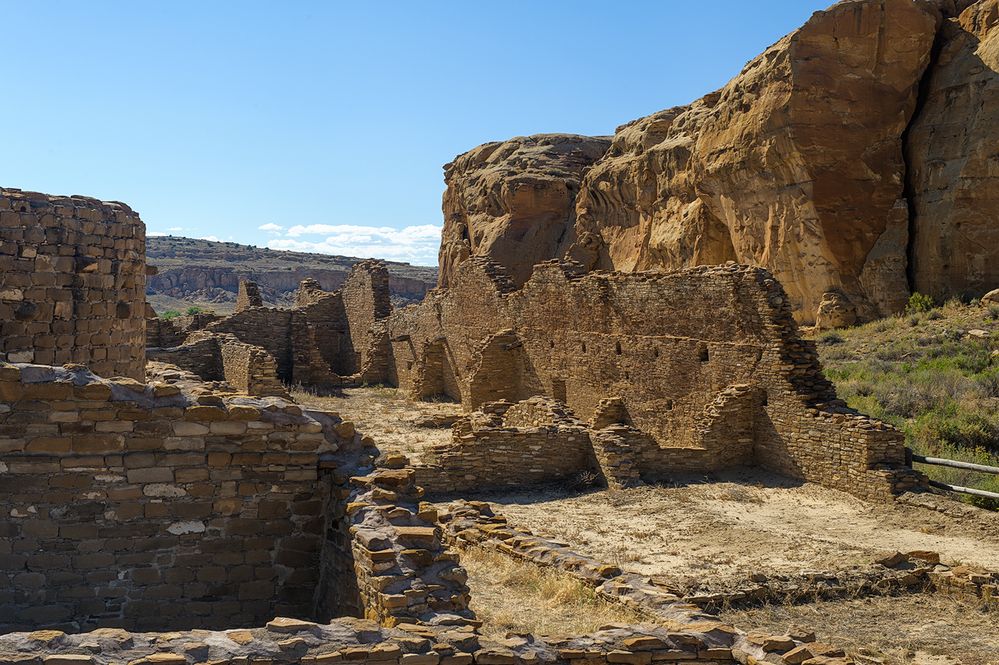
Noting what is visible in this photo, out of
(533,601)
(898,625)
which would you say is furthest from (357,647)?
(898,625)

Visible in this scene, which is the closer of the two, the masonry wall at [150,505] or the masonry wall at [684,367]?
the masonry wall at [150,505]

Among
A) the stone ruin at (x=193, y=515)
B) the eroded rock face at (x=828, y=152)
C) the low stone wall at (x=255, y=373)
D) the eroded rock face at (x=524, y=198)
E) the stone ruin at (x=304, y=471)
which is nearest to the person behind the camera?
the stone ruin at (x=304, y=471)

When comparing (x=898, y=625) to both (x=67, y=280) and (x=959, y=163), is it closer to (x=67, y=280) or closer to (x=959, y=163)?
(x=67, y=280)

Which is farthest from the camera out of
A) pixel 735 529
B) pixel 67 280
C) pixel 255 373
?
pixel 255 373

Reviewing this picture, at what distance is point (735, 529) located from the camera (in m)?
10.1

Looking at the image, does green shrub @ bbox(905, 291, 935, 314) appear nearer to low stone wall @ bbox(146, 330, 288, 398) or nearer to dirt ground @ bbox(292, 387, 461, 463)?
dirt ground @ bbox(292, 387, 461, 463)

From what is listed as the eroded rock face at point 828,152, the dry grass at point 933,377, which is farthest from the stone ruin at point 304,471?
the eroded rock face at point 828,152

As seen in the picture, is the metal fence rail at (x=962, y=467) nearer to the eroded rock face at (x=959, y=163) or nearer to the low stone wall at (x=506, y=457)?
the low stone wall at (x=506, y=457)

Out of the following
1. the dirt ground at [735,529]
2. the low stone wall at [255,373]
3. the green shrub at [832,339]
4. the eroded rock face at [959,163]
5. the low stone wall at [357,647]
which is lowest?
the dirt ground at [735,529]

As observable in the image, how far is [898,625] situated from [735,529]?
2.83 m

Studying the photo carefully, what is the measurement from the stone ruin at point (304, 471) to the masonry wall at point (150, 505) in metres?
0.01

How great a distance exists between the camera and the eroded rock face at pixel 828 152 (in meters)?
20.5

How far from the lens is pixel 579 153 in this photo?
1399 inches

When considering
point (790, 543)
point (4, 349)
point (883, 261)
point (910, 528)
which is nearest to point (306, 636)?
point (4, 349)
